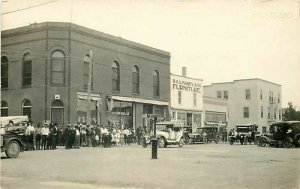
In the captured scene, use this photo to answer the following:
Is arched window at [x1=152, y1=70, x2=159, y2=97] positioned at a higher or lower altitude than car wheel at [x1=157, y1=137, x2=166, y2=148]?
higher

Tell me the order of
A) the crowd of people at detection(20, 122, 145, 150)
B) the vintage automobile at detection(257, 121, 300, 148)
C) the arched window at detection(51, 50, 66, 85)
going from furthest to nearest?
the arched window at detection(51, 50, 66, 85) < the vintage automobile at detection(257, 121, 300, 148) < the crowd of people at detection(20, 122, 145, 150)

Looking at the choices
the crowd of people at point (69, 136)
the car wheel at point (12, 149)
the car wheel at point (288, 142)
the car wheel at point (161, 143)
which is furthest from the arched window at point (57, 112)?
the car wheel at point (288, 142)

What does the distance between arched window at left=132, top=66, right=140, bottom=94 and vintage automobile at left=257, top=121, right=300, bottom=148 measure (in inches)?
Answer: 366

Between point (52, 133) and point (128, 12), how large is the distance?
9.59 m

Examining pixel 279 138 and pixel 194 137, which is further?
pixel 194 137

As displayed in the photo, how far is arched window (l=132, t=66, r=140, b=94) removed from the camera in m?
28.2

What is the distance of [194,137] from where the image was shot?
2830cm

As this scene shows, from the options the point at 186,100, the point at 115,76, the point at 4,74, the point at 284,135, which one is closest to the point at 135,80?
the point at 115,76

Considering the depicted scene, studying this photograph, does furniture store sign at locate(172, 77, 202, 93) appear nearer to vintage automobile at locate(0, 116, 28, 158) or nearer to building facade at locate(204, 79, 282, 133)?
building facade at locate(204, 79, 282, 133)

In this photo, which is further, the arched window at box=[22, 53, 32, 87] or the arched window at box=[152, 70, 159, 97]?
the arched window at box=[152, 70, 159, 97]

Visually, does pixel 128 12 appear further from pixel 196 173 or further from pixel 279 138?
pixel 279 138

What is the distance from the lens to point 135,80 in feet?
93.3

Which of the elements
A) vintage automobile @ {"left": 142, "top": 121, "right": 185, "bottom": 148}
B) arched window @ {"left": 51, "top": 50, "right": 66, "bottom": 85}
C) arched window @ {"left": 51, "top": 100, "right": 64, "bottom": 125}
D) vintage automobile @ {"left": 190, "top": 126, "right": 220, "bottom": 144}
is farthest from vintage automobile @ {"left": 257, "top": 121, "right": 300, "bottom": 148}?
arched window @ {"left": 51, "top": 50, "right": 66, "bottom": 85}

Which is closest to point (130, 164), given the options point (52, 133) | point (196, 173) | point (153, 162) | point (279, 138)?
point (153, 162)
